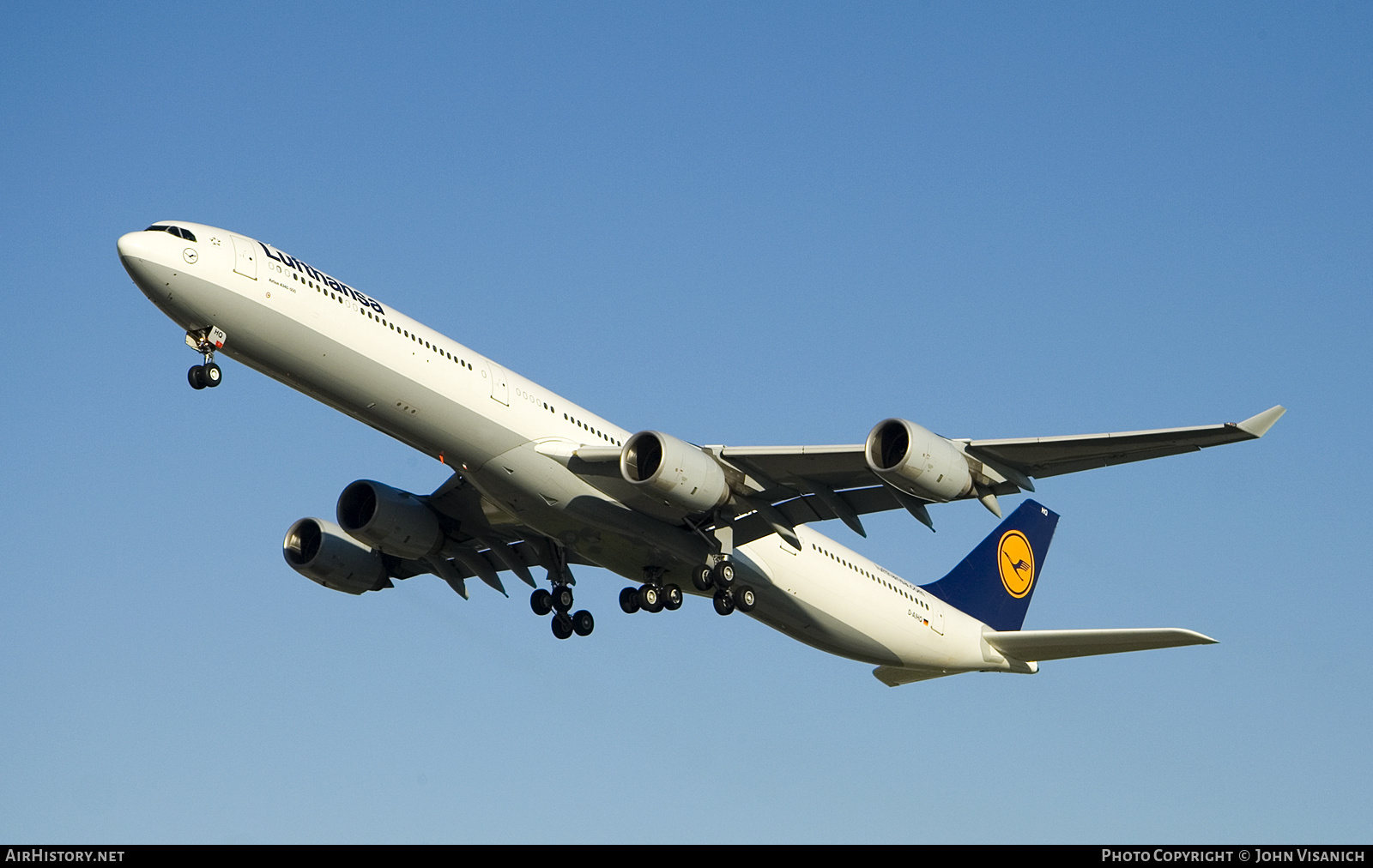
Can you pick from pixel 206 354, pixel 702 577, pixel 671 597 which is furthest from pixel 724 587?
pixel 206 354

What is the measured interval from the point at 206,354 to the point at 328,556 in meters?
9.28

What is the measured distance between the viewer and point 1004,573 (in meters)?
38.4

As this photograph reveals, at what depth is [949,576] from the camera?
37.6 metres

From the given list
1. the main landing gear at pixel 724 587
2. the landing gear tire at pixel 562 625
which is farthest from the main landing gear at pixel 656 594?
the landing gear tire at pixel 562 625

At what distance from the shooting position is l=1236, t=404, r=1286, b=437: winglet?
2223cm

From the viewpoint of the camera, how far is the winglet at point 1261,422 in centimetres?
2223

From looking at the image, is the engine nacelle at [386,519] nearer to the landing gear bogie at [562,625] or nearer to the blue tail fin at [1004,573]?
the landing gear bogie at [562,625]

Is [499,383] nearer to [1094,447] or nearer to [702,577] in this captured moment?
[702,577]

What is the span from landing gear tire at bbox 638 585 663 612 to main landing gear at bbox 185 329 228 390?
10.2 m

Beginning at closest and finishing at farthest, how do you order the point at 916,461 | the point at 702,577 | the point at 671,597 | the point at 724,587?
1. the point at 916,461
2. the point at 702,577
3. the point at 724,587
4. the point at 671,597

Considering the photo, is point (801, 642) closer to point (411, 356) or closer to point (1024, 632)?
point (1024, 632)

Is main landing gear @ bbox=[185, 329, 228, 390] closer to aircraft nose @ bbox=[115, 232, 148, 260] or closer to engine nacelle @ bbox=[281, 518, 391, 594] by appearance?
aircraft nose @ bbox=[115, 232, 148, 260]

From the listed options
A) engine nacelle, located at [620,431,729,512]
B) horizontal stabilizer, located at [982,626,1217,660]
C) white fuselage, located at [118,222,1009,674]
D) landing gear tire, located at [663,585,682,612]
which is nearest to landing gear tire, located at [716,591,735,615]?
white fuselage, located at [118,222,1009,674]
